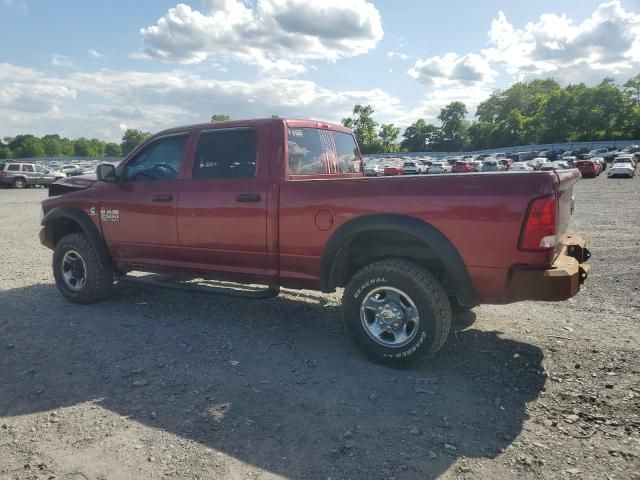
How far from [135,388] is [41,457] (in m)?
0.86

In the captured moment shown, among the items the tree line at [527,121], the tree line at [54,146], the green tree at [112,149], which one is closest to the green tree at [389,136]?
the tree line at [527,121]

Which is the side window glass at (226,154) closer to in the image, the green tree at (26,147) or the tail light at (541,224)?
the tail light at (541,224)

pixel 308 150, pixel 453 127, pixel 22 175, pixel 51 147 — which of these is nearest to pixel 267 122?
pixel 308 150

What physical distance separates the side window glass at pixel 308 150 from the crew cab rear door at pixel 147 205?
46.1 inches

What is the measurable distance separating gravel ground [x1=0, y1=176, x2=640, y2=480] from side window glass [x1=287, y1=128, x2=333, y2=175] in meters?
1.57

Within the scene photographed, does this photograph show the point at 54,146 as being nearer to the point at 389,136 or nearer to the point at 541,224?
the point at 389,136

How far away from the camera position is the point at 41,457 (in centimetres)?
277

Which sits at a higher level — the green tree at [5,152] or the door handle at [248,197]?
the green tree at [5,152]

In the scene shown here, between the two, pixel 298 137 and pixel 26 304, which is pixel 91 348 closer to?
pixel 26 304

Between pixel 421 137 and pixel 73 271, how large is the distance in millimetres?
124824

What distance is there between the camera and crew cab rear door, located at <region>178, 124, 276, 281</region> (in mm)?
4441

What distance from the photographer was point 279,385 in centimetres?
363

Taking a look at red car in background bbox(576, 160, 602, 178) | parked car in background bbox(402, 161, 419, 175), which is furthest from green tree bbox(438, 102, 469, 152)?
red car in background bbox(576, 160, 602, 178)

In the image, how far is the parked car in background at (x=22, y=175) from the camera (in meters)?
30.7
